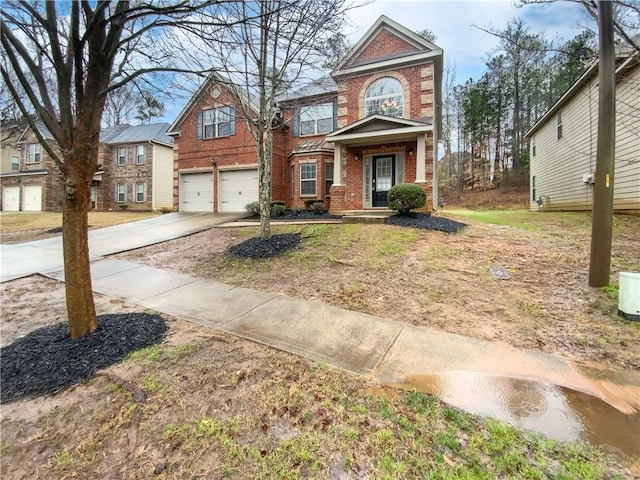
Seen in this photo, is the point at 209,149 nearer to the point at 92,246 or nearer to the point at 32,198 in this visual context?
the point at 92,246

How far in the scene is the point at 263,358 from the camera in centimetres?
314

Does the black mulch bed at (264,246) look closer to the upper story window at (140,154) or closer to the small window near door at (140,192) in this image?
the small window near door at (140,192)

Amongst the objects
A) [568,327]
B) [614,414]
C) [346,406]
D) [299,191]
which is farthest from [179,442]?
[299,191]

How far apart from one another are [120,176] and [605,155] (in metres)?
28.6

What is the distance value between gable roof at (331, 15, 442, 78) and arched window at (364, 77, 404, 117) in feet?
2.05

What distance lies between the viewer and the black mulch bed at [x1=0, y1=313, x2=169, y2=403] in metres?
2.79

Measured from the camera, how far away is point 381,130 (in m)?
11.5

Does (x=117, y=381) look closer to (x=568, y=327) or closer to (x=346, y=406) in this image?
(x=346, y=406)

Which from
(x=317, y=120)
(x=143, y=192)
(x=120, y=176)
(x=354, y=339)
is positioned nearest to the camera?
(x=354, y=339)

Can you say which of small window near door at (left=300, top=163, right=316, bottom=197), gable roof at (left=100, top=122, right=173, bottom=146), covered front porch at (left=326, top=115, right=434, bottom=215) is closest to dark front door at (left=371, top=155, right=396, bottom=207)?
covered front porch at (left=326, top=115, right=434, bottom=215)

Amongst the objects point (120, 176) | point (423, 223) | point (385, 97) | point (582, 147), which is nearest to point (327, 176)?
point (385, 97)

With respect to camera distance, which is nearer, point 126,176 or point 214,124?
point 214,124

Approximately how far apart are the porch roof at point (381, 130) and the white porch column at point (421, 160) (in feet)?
1.01

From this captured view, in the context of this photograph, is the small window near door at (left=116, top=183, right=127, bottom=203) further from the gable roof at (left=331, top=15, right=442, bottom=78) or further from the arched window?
the arched window
